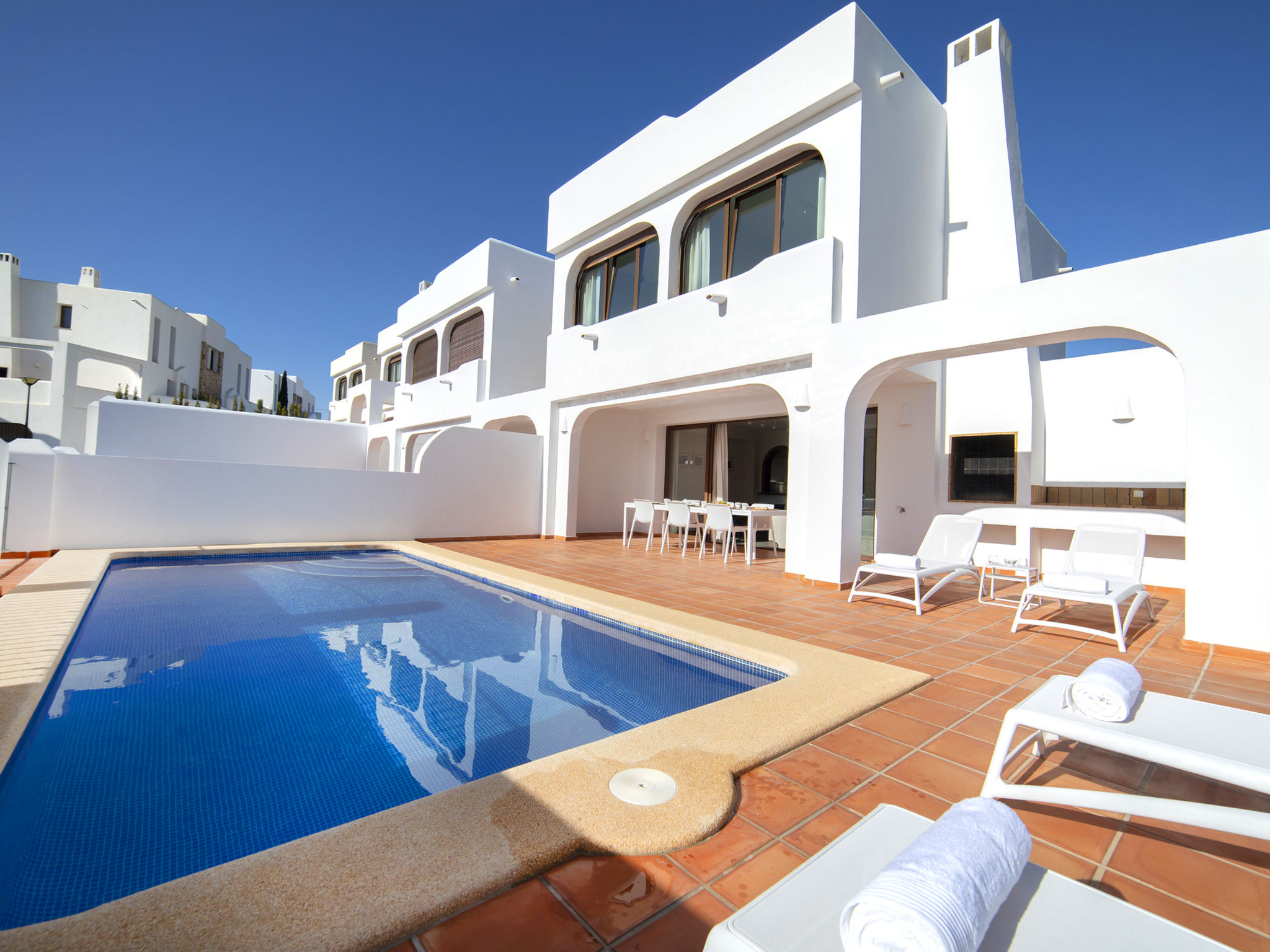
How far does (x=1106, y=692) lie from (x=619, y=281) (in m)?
10.3

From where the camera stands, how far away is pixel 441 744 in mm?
2770

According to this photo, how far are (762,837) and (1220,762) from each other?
4.28 ft

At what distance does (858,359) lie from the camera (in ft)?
20.4

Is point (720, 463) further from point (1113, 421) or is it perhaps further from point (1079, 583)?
point (1079, 583)

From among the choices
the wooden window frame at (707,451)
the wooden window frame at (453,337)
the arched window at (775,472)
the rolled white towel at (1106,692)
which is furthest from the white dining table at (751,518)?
the wooden window frame at (453,337)

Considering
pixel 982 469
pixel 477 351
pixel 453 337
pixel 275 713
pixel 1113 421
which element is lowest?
pixel 275 713

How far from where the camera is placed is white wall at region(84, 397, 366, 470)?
1205cm

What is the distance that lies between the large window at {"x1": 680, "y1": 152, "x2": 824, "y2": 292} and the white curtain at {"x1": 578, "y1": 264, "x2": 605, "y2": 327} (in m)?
2.29

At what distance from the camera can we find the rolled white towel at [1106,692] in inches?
74.4

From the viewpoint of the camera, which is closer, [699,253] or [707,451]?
[699,253]

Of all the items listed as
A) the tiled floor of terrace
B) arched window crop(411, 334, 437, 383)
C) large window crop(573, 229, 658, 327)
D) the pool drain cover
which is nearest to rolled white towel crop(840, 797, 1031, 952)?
the tiled floor of terrace

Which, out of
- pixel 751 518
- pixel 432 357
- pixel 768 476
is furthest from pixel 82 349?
pixel 751 518

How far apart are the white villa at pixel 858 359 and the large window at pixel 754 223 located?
41 mm

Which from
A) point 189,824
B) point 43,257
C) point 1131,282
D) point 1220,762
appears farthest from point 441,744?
point 43,257
